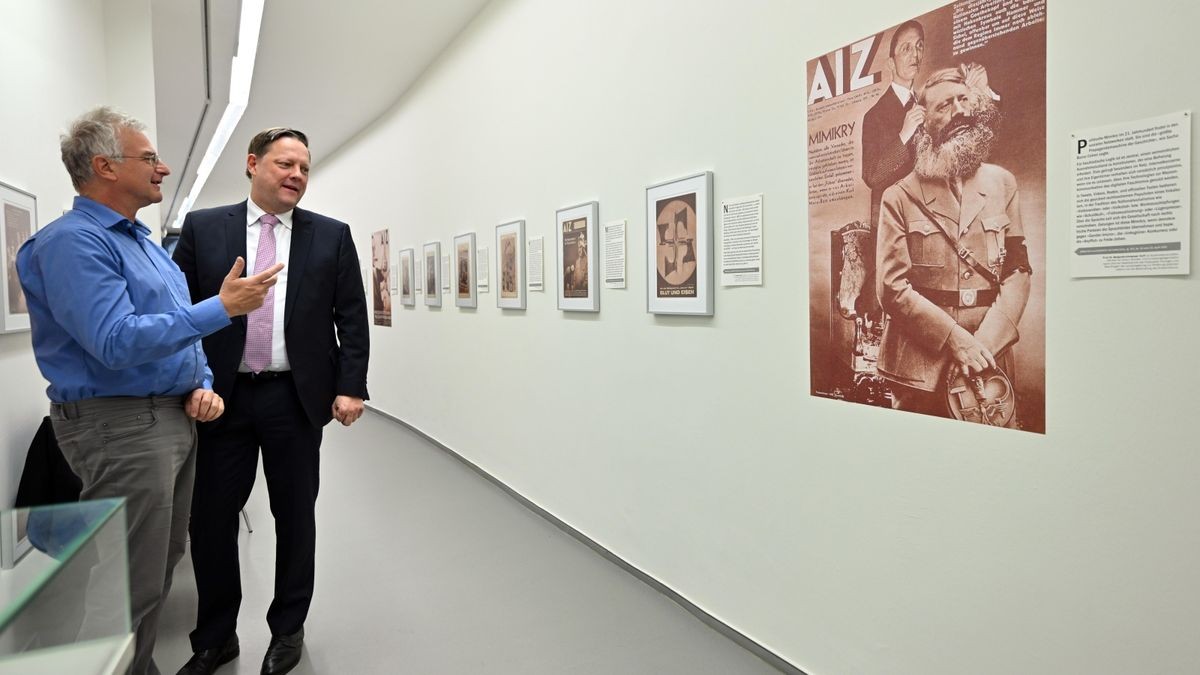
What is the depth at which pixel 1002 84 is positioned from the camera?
2.09m

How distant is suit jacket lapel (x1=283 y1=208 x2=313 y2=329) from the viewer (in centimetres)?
295

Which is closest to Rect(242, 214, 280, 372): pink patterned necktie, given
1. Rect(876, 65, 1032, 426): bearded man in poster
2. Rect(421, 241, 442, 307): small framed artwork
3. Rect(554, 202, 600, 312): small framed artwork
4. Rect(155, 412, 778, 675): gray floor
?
Rect(155, 412, 778, 675): gray floor

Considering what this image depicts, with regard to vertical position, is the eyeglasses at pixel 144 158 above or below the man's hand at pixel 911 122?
below

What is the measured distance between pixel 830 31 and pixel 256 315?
2711 mm

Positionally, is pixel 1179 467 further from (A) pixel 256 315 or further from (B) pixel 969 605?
(A) pixel 256 315

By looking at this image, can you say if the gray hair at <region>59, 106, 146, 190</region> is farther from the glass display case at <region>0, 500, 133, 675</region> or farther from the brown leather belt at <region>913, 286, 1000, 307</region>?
the brown leather belt at <region>913, 286, 1000, 307</region>

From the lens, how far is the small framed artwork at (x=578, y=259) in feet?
14.9

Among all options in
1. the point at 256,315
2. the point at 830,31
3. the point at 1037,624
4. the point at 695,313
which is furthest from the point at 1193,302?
the point at 256,315

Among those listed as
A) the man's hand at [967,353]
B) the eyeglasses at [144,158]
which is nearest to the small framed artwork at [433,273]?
the eyeglasses at [144,158]

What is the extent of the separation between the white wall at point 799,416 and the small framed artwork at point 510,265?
17 centimetres

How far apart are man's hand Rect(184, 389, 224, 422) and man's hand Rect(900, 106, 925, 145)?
2.70 meters

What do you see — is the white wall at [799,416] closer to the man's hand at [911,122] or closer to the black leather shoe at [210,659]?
the man's hand at [911,122]
